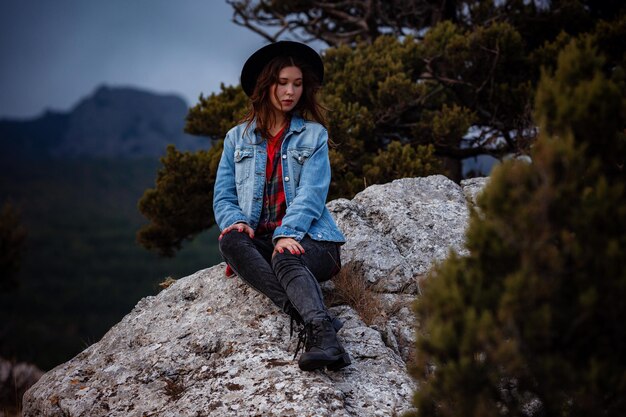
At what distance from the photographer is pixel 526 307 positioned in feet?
5.96

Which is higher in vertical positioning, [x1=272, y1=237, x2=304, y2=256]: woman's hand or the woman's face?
the woman's face

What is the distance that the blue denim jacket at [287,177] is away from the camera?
11.3 ft

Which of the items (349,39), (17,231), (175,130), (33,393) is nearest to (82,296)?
(17,231)

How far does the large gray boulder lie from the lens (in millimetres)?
2764

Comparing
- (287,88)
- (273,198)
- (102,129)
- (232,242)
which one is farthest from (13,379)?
(102,129)

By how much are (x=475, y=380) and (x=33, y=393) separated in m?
3.04

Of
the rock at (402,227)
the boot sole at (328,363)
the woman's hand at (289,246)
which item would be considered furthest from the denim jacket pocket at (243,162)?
the boot sole at (328,363)

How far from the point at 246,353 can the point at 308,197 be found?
106cm

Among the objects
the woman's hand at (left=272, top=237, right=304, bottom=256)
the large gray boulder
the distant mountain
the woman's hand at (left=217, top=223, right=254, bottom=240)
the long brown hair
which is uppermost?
the distant mountain

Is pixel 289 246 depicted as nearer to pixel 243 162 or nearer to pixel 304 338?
pixel 304 338

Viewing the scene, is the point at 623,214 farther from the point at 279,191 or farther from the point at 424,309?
the point at 279,191

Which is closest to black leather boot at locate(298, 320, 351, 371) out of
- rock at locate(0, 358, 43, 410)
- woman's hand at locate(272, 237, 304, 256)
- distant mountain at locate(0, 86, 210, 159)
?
woman's hand at locate(272, 237, 304, 256)

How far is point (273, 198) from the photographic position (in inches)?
144

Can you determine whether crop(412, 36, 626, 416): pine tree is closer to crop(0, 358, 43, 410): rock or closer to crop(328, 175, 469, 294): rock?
crop(328, 175, 469, 294): rock
